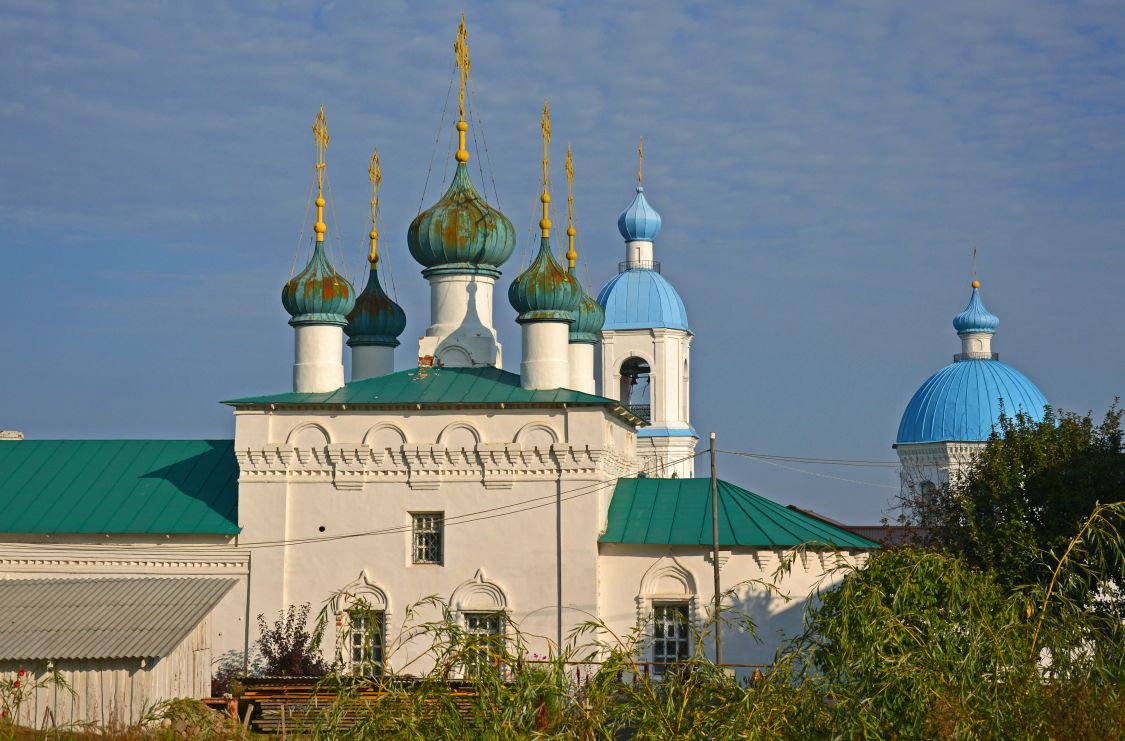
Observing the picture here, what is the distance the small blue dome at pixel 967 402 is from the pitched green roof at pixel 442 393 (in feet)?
61.7

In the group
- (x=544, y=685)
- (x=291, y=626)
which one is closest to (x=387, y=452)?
(x=291, y=626)

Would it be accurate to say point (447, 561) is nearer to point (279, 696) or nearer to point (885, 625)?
point (279, 696)

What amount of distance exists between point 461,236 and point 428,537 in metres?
5.42

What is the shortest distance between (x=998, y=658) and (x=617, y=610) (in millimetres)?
13388

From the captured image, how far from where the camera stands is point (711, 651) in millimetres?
22641

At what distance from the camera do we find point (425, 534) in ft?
78.9

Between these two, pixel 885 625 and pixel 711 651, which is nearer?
pixel 885 625

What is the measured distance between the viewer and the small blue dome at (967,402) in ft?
136

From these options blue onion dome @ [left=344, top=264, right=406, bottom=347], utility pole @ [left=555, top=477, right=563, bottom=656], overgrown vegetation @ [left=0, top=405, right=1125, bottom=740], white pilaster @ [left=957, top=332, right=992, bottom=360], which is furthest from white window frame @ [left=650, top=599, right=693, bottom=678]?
white pilaster @ [left=957, top=332, right=992, bottom=360]

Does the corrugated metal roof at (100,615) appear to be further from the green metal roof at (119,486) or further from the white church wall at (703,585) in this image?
the white church wall at (703,585)

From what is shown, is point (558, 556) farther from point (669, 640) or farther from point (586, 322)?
point (586, 322)

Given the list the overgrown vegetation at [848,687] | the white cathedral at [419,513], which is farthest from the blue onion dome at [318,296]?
the overgrown vegetation at [848,687]

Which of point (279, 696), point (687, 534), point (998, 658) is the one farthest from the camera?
point (687, 534)

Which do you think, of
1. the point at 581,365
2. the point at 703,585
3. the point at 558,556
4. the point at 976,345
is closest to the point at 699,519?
the point at 703,585
